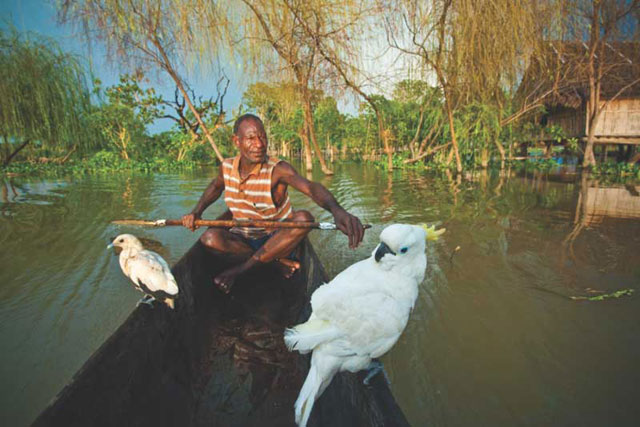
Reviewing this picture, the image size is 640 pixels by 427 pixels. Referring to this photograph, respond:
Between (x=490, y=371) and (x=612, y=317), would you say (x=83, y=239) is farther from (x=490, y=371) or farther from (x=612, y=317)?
(x=612, y=317)

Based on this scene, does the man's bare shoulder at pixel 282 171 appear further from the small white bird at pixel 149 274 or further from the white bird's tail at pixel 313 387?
the white bird's tail at pixel 313 387

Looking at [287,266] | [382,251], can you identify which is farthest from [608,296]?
[287,266]

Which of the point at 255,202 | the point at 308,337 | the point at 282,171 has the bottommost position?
the point at 308,337

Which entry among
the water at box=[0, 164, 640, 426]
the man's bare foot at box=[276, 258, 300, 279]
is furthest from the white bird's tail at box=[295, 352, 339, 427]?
the man's bare foot at box=[276, 258, 300, 279]

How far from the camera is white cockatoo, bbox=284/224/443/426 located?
1386 mm

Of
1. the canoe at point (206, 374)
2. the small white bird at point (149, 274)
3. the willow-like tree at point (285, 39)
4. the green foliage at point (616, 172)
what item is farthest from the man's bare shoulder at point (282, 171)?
the green foliage at point (616, 172)

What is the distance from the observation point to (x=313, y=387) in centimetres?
133

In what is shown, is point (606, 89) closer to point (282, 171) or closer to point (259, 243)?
point (282, 171)

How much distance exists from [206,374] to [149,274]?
0.70m

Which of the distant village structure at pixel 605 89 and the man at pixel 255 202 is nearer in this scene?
the man at pixel 255 202

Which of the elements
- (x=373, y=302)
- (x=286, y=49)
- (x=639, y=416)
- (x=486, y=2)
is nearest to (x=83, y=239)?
(x=373, y=302)

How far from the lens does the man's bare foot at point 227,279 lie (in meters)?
2.57

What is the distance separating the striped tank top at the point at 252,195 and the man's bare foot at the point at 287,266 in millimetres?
325

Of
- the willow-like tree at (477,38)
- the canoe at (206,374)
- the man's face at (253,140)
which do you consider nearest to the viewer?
the canoe at (206,374)
